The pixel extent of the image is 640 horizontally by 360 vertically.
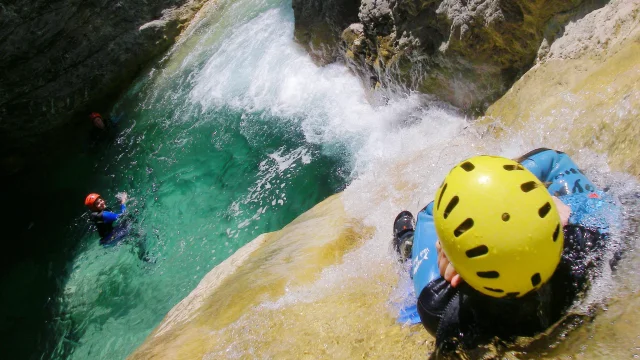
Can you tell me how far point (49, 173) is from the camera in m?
11.2

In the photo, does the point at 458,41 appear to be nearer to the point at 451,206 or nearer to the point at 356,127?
the point at 356,127

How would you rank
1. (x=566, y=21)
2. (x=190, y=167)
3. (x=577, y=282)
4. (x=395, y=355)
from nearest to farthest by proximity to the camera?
1. (x=577, y=282)
2. (x=395, y=355)
3. (x=566, y=21)
4. (x=190, y=167)

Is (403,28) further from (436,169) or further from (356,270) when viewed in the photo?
(356,270)

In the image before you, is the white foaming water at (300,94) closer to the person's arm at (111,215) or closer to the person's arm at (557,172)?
the person's arm at (557,172)

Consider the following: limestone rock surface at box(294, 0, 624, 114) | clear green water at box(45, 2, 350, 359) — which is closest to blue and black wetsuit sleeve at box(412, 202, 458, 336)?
limestone rock surface at box(294, 0, 624, 114)

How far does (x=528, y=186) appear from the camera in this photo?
2.06m

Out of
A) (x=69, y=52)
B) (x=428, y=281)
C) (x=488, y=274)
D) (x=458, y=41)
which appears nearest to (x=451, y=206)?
(x=488, y=274)

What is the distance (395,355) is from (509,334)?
83 centimetres

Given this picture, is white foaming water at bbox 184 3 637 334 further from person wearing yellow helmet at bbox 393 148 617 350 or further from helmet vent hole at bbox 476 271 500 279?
helmet vent hole at bbox 476 271 500 279

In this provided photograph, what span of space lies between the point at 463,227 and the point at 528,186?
1.21 ft

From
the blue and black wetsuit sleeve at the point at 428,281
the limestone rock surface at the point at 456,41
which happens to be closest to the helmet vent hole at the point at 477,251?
the blue and black wetsuit sleeve at the point at 428,281

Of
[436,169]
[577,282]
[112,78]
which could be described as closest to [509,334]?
[577,282]

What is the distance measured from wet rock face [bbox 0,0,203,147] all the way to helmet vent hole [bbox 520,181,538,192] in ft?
42.3

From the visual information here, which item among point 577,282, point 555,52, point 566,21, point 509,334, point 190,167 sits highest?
point 566,21
